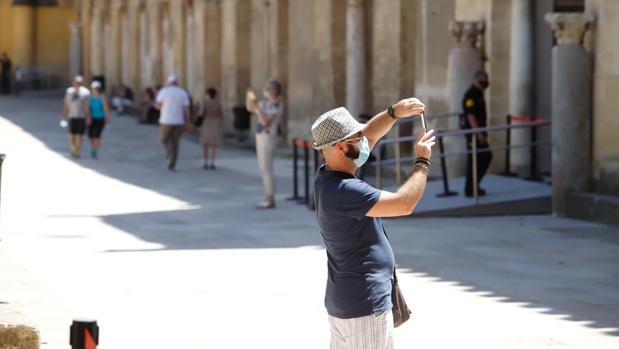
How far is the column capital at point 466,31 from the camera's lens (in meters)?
21.2

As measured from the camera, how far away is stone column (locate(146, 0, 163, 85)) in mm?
48062

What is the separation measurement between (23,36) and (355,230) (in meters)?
56.8

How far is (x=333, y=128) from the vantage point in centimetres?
686

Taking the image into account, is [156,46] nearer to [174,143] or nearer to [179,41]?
[179,41]

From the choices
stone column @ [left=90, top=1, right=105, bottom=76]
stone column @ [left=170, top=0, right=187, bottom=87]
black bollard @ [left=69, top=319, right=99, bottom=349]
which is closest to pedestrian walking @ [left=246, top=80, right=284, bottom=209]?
black bollard @ [left=69, top=319, right=99, bottom=349]

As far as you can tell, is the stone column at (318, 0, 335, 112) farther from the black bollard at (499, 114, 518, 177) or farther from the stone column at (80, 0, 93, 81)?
the stone column at (80, 0, 93, 81)

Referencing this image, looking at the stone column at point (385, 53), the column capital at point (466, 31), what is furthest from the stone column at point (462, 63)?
the stone column at point (385, 53)

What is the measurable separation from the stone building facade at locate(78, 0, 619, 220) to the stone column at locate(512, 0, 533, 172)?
1 cm

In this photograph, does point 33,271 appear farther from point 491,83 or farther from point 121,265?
point 491,83

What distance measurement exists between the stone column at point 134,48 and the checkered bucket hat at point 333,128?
147 feet

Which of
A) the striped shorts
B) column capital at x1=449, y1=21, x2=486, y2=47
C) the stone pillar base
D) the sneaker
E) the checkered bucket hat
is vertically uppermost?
column capital at x1=449, y1=21, x2=486, y2=47

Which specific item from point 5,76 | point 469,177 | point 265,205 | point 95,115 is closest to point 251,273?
point 469,177

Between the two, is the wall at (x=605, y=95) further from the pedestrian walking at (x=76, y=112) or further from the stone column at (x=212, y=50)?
the stone column at (x=212, y=50)

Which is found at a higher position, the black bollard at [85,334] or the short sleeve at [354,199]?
the short sleeve at [354,199]
